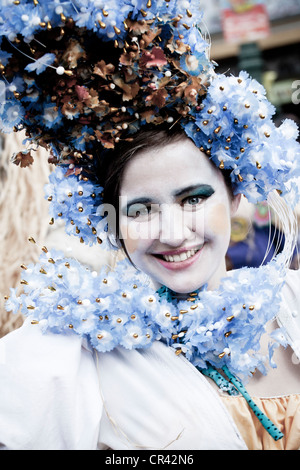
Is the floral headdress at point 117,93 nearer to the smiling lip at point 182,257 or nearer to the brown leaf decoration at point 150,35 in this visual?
the brown leaf decoration at point 150,35

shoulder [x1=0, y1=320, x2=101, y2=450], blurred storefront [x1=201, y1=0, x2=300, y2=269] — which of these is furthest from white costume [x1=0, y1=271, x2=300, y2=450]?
blurred storefront [x1=201, y1=0, x2=300, y2=269]

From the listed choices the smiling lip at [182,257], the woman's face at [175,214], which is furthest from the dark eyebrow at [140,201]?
the smiling lip at [182,257]

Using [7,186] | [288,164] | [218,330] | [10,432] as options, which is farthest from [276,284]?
[7,186]

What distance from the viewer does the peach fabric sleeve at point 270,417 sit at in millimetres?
1155

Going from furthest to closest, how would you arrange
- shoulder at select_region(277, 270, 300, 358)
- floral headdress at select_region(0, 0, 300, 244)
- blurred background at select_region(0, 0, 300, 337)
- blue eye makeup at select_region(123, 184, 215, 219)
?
blurred background at select_region(0, 0, 300, 337), shoulder at select_region(277, 270, 300, 358), blue eye makeup at select_region(123, 184, 215, 219), floral headdress at select_region(0, 0, 300, 244)

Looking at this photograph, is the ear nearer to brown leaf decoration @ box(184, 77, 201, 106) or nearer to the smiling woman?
the smiling woman

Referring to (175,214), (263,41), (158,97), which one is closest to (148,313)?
(175,214)

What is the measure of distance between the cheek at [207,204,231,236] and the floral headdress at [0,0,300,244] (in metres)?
0.11

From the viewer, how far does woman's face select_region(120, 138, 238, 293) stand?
1.16 metres

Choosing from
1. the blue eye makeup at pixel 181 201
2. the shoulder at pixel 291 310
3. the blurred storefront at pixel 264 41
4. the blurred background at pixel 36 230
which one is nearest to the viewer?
the blue eye makeup at pixel 181 201

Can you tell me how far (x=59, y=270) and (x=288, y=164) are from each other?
0.63m

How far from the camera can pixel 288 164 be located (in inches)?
49.8

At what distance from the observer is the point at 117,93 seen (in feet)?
3.70
